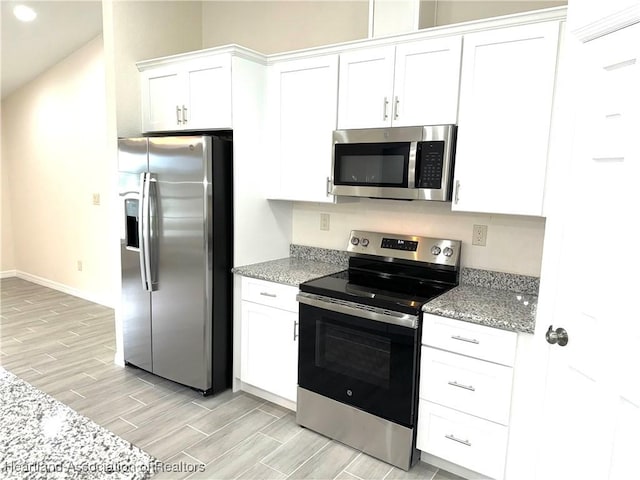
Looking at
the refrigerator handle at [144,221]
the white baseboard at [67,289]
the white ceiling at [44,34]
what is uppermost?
the white ceiling at [44,34]

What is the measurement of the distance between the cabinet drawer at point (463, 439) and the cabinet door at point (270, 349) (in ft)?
2.76

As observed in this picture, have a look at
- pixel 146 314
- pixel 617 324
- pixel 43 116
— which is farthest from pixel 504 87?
pixel 43 116

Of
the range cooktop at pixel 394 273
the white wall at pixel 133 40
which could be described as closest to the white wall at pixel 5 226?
the white wall at pixel 133 40

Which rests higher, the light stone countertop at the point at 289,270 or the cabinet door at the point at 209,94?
the cabinet door at the point at 209,94

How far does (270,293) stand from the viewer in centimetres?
284

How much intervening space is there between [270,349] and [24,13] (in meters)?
3.60

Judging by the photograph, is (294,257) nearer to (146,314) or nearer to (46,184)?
(146,314)

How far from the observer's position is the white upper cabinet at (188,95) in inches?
114

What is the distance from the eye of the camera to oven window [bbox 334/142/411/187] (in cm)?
250

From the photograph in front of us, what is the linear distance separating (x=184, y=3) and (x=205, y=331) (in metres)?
2.56

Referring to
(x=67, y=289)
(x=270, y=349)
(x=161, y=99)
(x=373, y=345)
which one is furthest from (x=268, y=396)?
(x=67, y=289)

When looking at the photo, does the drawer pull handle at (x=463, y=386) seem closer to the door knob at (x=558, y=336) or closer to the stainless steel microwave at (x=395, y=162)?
the door knob at (x=558, y=336)

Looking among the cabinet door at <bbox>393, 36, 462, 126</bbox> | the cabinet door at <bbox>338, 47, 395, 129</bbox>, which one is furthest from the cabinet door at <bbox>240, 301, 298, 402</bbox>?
the cabinet door at <bbox>393, 36, 462, 126</bbox>

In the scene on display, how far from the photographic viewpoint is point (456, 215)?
271cm
